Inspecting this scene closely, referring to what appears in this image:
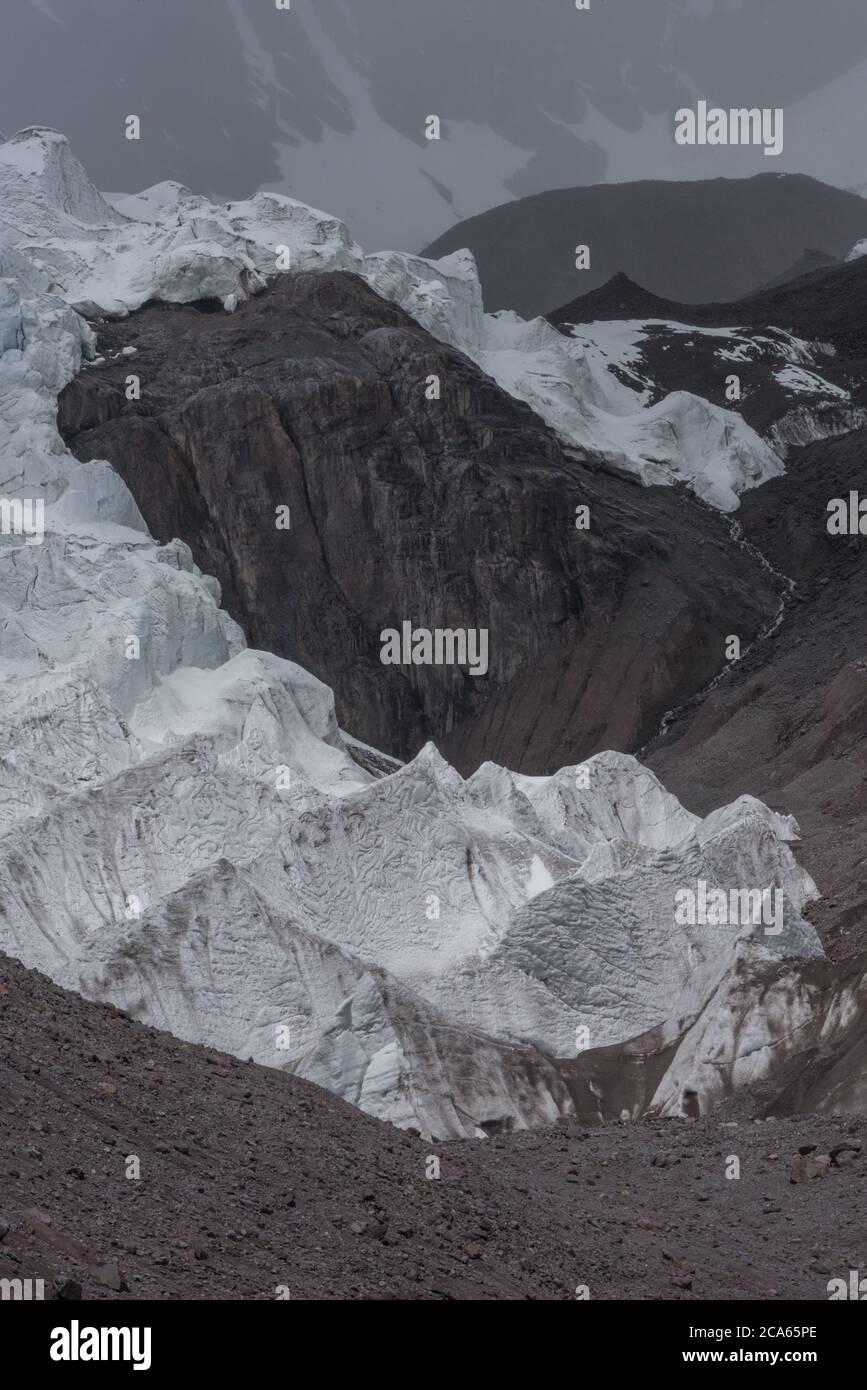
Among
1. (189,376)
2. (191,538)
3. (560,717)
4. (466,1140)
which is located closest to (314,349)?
(189,376)

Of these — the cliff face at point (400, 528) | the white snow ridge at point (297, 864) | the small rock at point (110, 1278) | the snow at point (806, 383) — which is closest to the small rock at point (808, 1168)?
the white snow ridge at point (297, 864)

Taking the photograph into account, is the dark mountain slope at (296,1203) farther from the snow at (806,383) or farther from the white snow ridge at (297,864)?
the snow at (806,383)

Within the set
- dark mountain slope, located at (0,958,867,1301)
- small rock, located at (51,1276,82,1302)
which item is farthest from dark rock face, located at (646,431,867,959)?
small rock, located at (51,1276,82,1302)

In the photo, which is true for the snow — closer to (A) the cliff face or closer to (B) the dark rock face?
(B) the dark rock face

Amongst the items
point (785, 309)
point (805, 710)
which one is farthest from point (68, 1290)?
point (785, 309)

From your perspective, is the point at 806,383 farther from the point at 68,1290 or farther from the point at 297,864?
the point at 68,1290
